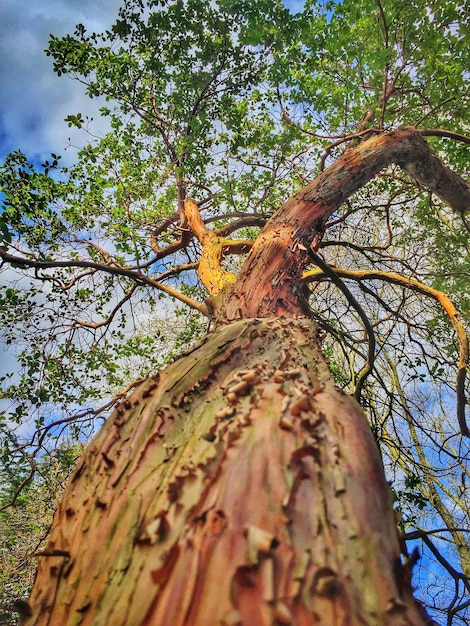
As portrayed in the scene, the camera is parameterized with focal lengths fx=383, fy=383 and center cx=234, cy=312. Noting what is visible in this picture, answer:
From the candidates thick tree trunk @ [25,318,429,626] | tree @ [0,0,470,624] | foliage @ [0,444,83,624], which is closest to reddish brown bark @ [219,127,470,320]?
tree @ [0,0,470,624]

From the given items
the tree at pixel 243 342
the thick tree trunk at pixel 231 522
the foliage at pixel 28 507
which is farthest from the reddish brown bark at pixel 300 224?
the foliage at pixel 28 507

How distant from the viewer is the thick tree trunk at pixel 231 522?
27.4 inches

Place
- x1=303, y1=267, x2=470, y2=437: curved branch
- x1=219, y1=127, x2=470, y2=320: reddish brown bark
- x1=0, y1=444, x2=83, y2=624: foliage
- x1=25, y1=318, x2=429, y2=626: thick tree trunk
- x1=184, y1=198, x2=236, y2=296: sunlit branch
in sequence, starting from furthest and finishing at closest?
1. x1=0, y1=444, x2=83, y2=624: foliage
2. x1=184, y1=198, x2=236, y2=296: sunlit branch
3. x1=303, y1=267, x2=470, y2=437: curved branch
4. x1=219, y1=127, x2=470, y2=320: reddish brown bark
5. x1=25, y1=318, x2=429, y2=626: thick tree trunk

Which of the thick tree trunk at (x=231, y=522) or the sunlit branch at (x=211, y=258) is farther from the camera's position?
the sunlit branch at (x=211, y=258)

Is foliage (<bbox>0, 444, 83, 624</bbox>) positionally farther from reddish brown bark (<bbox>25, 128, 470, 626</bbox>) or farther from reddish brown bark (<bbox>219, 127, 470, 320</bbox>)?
reddish brown bark (<bbox>25, 128, 470, 626</bbox>)

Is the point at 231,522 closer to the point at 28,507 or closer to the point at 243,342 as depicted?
the point at 243,342

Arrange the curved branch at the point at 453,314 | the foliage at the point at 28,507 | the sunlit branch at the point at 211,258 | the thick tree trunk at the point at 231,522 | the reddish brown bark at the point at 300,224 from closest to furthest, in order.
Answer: the thick tree trunk at the point at 231,522
the reddish brown bark at the point at 300,224
the curved branch at the point at 453,314
the sunlit branch at the point at 211,258
the foliage at the point at 28,507

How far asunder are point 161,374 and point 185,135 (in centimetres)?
510

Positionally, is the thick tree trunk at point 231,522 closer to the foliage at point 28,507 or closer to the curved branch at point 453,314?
the curved branch at point 453,314

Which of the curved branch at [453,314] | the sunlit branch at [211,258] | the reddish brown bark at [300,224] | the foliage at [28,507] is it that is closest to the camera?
the reddish brown bark at [300,224]

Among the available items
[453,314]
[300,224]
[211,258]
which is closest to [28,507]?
[211,258]

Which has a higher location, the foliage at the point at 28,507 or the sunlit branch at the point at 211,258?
the sunlit branch at the point at 211,258

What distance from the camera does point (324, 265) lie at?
326 cm

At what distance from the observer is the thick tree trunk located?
0.70 meters
